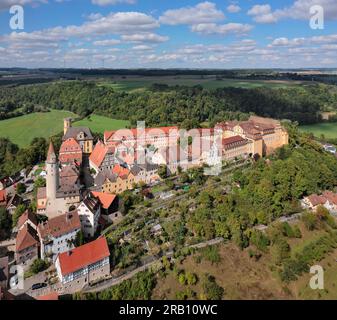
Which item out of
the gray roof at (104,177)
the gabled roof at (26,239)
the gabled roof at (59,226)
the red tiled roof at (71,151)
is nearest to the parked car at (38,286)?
the gabled roof at (26,239)

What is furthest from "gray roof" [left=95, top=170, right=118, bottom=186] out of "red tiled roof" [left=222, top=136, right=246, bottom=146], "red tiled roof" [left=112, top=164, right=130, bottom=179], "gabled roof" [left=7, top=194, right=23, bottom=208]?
"red tiled roof" [left=222, top=136, right=246, bottom=146]

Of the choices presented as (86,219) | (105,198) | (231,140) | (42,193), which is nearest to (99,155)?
(105,198)

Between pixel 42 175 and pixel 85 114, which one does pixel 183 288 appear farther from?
pixel 85 114

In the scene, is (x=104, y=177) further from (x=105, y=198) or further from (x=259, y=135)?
(x=259, y=135)

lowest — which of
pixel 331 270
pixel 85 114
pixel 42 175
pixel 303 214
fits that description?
pixel 331 270

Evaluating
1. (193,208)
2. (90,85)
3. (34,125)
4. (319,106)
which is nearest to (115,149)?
(193,208)

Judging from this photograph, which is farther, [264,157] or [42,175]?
[264,157]
